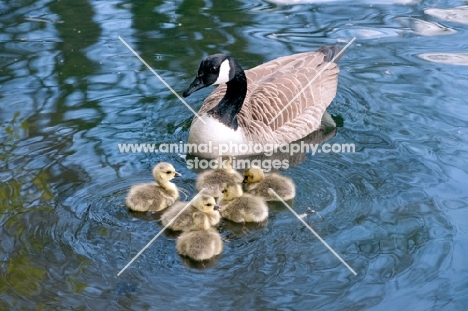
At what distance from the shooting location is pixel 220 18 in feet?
33.7

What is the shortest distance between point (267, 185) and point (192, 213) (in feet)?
2.73

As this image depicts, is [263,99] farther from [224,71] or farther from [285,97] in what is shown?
[224,71]

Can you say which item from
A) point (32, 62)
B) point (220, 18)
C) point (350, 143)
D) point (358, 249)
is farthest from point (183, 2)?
point (358, 249)

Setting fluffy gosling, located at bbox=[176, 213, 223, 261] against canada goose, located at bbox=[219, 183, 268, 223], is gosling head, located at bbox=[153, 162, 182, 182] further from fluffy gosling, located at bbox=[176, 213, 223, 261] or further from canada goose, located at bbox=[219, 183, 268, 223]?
fluffy gosling, located at bbox=[176, 213, 223, 261]

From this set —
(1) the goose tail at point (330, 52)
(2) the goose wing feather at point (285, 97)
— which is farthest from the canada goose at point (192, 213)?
(1) the goose tail at point (330, 52)

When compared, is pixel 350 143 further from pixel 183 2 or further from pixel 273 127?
pixel 183 2

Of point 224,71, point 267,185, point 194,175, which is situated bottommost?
point 194,175

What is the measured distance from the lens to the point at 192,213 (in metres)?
5.64

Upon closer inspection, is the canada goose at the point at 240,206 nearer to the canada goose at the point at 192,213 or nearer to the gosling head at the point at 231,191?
the gosling head at the point at 231,191

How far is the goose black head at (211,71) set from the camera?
6.81m

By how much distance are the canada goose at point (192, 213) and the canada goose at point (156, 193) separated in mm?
200

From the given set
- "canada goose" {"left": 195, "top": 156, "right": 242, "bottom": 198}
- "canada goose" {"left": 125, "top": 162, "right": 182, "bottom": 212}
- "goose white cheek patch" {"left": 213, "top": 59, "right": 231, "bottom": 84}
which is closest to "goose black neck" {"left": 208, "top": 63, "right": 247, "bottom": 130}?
"goose white cheek patch" {"left": 213, "top": 59, "right": 231, "bottom": 84}

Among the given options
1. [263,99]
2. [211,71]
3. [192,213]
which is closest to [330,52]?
[263,99]

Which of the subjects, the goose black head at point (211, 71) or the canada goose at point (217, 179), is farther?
the goose black head at point (211, 71)
